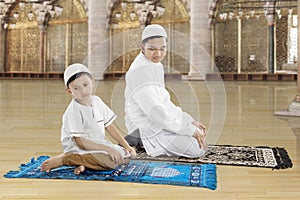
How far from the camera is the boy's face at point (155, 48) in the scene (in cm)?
423

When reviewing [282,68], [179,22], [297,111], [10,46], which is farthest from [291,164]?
[10,46]

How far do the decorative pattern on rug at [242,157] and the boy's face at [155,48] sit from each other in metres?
0.93

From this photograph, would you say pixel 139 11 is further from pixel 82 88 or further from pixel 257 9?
pixel 82 88

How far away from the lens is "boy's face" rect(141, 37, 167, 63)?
423cm

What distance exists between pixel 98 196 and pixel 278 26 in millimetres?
21216

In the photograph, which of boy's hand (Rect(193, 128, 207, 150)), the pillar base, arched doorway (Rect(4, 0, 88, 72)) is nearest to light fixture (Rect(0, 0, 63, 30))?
arched doorway (Rect(4, 0, 88, 72))

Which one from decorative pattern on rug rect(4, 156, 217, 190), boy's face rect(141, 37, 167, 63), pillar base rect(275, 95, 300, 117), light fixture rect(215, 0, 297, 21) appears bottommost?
decorative pattern on rug rect(4, 156, 217, 190)

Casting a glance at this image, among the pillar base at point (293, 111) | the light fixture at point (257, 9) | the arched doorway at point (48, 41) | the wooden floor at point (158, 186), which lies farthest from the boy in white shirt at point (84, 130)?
the arched doorway at point (48, 41)

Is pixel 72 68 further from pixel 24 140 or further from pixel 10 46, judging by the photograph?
pixel 10 46

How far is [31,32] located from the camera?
2673 cm

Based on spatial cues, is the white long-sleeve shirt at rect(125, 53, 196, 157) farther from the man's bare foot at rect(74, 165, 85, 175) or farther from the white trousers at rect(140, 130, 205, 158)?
the man's bare foot at rect(74, 165, 85, 175)

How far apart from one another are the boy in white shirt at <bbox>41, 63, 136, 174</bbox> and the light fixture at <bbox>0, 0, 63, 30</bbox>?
22.5 m

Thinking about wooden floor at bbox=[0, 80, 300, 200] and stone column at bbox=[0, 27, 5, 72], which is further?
stone column at bbox=[0, 27, 5, 72]

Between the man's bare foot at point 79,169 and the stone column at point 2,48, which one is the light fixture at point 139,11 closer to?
the stone column at point 2,48
